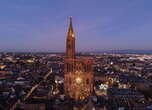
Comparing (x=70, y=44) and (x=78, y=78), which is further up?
(x=70, y=44)

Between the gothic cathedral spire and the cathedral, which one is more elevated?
the gothic cathedral spire

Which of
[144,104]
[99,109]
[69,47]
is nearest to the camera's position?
[99,109]

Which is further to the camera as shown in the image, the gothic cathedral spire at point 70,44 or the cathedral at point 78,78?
the gothic cathedral spire at point 70,44

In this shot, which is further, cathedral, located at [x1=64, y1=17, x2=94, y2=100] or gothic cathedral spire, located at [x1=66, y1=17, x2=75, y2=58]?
gothic cathedral spire, located at [x1=66, y1=17, x2=75, y2=58]

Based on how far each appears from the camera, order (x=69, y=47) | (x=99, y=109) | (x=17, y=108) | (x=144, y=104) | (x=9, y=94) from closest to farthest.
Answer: (x=99, y=109)
(x=17, y=108)
(x=144, y=104)
(x=69, y=47)
(x=9, y=94)

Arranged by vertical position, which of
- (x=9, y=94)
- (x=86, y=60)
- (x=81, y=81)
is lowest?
(x=9, y=94)

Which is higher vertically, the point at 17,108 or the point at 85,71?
the point at 85,71

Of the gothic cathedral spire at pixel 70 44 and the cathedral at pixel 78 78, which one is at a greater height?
the gothic cathedral spire at pixel 70 44

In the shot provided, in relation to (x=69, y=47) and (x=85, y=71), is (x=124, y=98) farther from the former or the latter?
(x=69, y=47)

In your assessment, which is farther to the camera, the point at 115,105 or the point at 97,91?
the point at 97,91

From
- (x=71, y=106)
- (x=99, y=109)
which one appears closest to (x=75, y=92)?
(x=71, y=106)

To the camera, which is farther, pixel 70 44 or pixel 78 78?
pixel 70 44
